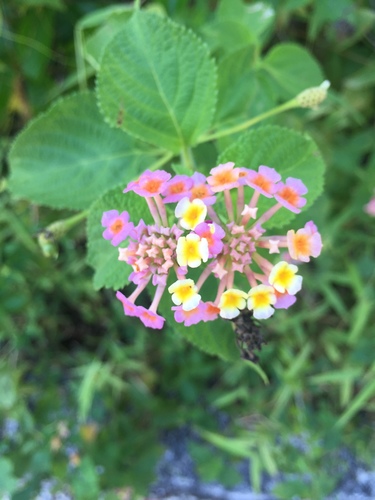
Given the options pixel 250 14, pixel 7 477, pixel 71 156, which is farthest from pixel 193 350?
pixel 250 14

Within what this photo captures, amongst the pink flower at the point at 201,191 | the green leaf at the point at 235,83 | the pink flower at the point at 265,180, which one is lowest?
the green leaf at the point at 235,83

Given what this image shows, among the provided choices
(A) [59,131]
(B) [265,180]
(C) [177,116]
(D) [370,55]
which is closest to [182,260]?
(B) [265,180]

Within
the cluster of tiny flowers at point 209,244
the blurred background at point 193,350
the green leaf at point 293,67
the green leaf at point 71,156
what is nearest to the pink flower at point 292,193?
the cluster of tiny flowers at point 209,244

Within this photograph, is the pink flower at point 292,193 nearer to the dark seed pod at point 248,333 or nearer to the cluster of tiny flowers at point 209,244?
the cluster of tiny flowers at point 209,244

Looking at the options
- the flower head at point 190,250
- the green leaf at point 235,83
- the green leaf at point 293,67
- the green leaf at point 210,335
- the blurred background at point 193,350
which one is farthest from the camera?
the blurred background at point 193,350

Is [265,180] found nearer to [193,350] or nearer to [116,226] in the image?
[116,226]

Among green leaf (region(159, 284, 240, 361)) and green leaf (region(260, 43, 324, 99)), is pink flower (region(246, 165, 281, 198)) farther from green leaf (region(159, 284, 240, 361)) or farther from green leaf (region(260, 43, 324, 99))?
green leaf (region(260, 43, 324, 99))

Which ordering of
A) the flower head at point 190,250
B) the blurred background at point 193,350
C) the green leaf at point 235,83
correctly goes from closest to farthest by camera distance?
the flower head at point 190,250
the green leaf at point 235,83
the blurred background at point 193,350
